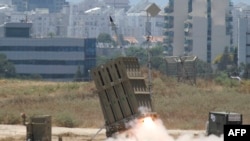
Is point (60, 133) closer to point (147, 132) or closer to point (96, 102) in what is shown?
point (147, 132)

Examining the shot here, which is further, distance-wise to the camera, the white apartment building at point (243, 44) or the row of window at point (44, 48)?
the row of window at point (44, 48)

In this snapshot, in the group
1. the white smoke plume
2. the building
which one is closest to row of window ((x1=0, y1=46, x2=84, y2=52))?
the building

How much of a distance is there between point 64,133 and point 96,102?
16.9 meters

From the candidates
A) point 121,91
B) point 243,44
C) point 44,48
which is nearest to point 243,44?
point 243,44

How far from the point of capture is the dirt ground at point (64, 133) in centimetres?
4816

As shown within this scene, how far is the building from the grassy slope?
99.1 meters

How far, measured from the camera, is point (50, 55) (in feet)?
619

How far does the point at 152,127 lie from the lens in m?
39.5

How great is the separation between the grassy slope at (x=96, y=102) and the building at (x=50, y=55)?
325ft

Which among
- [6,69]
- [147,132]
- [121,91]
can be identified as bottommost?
[6,69]

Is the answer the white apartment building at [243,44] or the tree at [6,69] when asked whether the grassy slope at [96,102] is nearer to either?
the tree at [6,69]

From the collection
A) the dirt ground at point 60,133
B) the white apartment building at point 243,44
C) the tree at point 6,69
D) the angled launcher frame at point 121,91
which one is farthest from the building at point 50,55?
the angled launcher frame at point 121,91

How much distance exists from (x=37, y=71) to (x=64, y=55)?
21.1 ft

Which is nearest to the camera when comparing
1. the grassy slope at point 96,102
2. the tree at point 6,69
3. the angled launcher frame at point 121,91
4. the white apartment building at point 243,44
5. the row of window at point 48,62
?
the angled launcher frame at point 121,91
